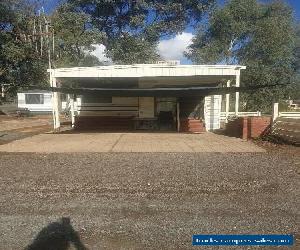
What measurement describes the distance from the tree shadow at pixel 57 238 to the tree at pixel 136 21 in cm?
3460

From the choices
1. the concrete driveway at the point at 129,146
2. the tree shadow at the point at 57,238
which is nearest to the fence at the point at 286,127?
the concrete driveway at the point at 129,146

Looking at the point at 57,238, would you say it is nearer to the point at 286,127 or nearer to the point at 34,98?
the point at 286,127

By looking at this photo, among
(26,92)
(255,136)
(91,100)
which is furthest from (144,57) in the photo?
(255,136)

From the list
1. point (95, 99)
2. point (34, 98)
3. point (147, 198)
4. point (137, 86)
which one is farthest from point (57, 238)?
point (34, 98)

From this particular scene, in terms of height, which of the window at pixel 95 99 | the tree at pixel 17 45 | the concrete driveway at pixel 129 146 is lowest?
the concrete driveway at pixel 129 146

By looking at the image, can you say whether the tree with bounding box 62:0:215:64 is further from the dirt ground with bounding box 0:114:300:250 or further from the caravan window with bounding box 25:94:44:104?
the dirt ground with bounding box 0:114:300:250

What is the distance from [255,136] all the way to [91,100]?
9979 millimetres

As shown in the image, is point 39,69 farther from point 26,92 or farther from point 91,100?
point 91,100

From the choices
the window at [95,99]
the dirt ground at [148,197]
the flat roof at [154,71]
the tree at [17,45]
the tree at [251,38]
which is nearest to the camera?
the dirt ground at [148,197]

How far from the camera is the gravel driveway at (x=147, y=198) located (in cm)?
462

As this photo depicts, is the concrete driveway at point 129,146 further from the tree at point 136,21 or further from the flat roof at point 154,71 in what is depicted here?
the tree at point 136,21

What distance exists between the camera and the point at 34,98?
4012 cm

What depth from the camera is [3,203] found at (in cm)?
580

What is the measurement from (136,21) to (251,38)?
1873 centimetres
